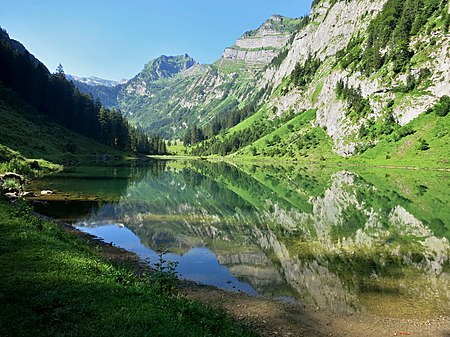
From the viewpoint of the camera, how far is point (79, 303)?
11.8 m

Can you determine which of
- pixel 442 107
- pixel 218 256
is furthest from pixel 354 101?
pixel 218 256

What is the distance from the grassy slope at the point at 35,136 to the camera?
95819 millimetres

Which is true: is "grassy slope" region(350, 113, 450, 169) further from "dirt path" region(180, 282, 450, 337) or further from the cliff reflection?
"dirt path" region(180, 282, 450, 337)

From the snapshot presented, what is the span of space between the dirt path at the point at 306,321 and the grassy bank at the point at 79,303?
349 cm

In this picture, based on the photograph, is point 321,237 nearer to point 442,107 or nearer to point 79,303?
point 79,303

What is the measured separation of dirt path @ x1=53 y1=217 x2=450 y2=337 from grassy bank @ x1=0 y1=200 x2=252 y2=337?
3492mm

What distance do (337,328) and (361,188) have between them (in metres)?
58.3

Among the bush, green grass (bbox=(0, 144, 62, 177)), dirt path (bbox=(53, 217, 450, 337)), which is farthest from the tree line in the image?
the bush

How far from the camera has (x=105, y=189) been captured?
216 feet

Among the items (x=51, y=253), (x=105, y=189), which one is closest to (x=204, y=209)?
(x=105, y=189)

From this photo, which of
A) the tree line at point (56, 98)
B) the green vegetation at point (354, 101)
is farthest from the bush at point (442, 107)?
the tree line at point (56, 98)

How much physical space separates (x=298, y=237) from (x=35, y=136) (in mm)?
105317

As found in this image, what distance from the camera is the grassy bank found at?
1021 cm

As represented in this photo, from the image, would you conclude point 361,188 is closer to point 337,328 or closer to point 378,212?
point 378,212
